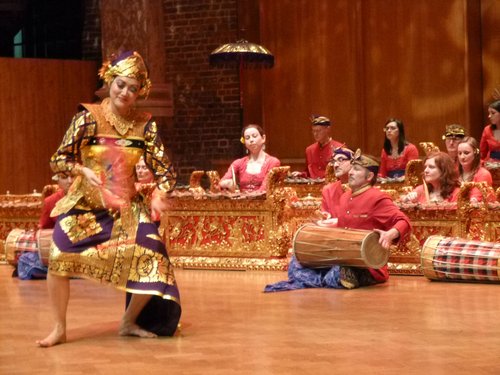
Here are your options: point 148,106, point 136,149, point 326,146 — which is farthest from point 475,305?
point 148,106

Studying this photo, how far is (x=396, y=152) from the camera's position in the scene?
1073 cm

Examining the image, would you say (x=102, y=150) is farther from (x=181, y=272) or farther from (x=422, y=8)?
(x=422, y=8)

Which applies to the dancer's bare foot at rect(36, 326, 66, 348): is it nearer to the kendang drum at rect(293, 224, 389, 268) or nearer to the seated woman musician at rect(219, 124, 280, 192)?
the kendang drum at rect(293, 224, 389, 268)

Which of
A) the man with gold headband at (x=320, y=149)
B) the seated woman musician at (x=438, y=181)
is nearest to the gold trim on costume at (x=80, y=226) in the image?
the seated woman musician at (x=438, y=181)

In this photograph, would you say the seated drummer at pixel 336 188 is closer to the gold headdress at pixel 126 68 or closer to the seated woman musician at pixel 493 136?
the seated woman musician at pixel 493 136

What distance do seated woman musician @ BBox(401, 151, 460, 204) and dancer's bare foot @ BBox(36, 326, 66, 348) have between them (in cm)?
357

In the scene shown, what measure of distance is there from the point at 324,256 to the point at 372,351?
2628 mm

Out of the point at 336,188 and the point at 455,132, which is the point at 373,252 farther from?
the point at 455,132

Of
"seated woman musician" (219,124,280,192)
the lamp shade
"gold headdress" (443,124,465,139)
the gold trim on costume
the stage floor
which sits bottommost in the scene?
the stage floor

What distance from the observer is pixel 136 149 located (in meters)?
5.76

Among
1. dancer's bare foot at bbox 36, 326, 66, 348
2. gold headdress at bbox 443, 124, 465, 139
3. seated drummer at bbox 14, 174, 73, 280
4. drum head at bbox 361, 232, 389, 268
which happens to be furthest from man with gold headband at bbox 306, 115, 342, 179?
dancer's bare foot at bbox 36, 326, 66, 348

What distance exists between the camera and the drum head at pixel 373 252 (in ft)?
24.6

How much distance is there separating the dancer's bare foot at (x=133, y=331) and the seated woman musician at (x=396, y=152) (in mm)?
5192

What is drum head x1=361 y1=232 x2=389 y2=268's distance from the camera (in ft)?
24.6
